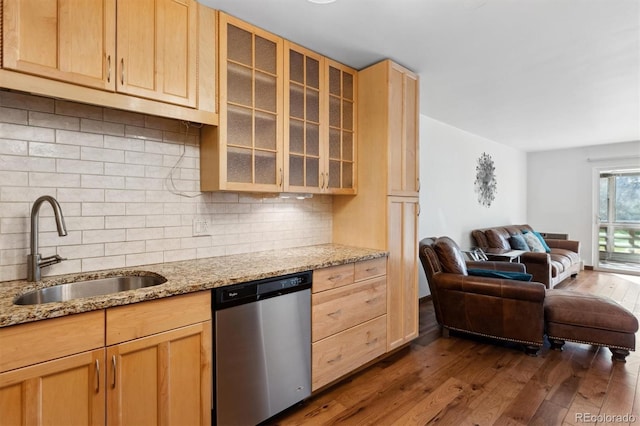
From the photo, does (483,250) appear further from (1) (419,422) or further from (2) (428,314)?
(1) (419,422)

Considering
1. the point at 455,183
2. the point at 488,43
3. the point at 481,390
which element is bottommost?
the point at 481,390

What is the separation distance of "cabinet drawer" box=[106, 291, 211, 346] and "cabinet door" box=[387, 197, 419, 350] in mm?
1556

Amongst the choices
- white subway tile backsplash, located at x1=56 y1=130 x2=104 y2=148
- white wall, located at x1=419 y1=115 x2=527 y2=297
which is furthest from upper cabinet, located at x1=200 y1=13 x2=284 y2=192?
white wall, located at x1=419 y1=115 x2=527 y2=297

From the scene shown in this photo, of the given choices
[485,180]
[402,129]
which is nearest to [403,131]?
[402,129]

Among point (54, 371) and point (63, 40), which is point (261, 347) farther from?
point (63, 40)

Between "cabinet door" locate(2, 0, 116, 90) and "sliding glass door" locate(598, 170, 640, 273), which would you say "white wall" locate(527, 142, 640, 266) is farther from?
"cabinet door" locate(2, 0, 116, 90)

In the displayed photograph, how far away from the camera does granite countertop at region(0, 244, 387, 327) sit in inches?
46.8

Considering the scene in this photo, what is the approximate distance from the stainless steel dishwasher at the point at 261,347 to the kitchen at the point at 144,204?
87 mm

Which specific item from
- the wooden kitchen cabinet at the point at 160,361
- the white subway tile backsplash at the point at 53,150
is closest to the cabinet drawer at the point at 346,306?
the wooden kitchen cabinet at the point at 160,361

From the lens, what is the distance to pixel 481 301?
9.49ft

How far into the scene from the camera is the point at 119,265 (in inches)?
72.6

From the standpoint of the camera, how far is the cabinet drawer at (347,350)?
2.10 meters

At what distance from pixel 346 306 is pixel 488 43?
2171mm

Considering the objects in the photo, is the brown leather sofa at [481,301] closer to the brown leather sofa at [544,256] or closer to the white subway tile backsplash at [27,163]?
the brown leather sofa at [544,256]
